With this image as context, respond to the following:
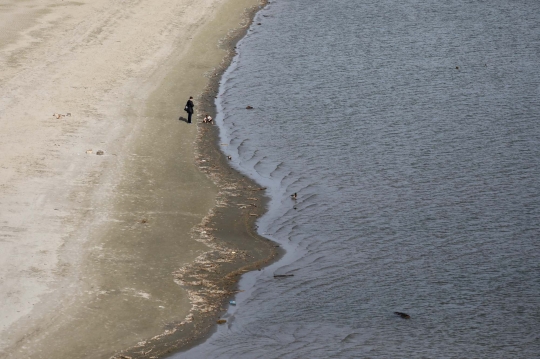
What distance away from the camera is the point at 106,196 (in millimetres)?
25484

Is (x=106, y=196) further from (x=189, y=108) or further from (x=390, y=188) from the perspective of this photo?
(x=390, y=188)

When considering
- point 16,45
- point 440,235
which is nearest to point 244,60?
point 16,45

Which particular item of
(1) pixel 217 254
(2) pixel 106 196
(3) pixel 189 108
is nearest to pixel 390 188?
(1) pixel 217 254

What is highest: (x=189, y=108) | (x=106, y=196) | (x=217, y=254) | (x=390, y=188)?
(x=189, y=108)

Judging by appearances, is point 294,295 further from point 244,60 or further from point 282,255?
point 244,60

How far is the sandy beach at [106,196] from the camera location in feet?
61.7

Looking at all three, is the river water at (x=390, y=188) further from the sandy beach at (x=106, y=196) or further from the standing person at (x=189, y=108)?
the standing person at (x=189, y=108)

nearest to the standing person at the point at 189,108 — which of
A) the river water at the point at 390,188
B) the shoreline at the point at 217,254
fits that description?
the shoreline at the point at 217,254

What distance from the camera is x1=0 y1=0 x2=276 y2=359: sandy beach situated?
1880cm

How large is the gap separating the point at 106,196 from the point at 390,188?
32.1ft

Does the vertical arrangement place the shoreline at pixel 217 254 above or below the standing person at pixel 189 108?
below

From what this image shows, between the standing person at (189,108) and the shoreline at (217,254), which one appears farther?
the standing person at (189,108)

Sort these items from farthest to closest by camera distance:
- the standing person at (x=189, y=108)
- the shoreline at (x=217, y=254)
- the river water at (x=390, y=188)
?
the standing person at (x=189, y=108) → the river water at (x=390, y=188) → the shoreline at (x=217, y=254)

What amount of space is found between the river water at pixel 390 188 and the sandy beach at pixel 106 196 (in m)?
1.35
